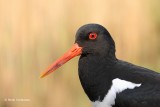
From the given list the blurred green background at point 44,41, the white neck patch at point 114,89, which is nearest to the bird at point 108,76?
the white neck patch at point 114,89

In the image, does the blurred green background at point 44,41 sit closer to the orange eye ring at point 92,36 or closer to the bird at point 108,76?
the bird at point 108,76

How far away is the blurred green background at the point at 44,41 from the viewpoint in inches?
406

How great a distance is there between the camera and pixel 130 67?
8711 millimetres

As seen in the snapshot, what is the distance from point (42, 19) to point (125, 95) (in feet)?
7.63

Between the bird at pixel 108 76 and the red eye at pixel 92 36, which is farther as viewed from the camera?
the red eye at pixel 92 36

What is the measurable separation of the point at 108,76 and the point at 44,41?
6.44 ft

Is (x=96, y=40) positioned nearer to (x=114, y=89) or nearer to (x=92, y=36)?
(x=92, y=36)

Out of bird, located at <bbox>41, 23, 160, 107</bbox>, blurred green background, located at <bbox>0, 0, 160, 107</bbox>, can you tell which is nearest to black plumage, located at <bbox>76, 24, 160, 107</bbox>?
bird, located at <bbox>41, 23, 160, 107</bbox>

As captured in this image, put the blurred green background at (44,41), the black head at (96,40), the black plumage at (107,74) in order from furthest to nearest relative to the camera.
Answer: the blurred green background at (44,41)
the black head at (96,40)
the black plumage at (107,74)

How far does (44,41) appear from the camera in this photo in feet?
34.1

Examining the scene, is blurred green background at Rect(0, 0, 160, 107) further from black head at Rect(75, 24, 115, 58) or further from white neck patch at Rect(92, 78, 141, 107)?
white neck patch at Rect(92, 78, 141, 107)

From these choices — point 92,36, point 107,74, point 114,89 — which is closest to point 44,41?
point 92,36

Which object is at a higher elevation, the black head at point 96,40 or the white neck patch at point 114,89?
the black head at point 96,40

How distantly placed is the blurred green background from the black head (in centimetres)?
149
